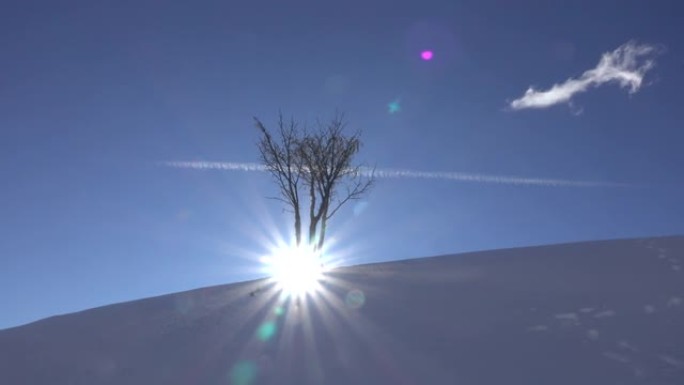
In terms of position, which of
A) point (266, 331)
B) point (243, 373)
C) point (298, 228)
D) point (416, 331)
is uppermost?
point (298, 228)

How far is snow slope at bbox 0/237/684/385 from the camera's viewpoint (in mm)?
8719

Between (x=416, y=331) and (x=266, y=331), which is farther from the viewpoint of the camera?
(x=266, y=331)

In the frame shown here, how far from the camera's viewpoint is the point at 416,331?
10.8 meters

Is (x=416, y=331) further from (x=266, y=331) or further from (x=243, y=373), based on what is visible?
(x=243, y=373)

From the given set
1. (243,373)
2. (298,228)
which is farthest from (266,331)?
(298,228)

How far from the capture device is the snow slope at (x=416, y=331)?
8719 mm

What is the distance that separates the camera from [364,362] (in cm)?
966

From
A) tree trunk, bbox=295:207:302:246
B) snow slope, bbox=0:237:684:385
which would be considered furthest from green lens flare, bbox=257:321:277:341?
tree trunk, bbox=295:207:302:246

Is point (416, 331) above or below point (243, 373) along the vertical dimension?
above

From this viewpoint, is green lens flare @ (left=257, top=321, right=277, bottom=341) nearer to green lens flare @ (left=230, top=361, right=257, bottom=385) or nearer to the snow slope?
the snow slope

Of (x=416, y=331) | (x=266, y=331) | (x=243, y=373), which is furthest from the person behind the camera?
(x=266, y=331)

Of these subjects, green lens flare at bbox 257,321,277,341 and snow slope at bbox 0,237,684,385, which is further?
green lens flare at bbox 257,321,277,341

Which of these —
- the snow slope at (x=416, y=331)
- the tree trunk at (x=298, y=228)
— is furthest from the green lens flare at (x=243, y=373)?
the tree trunk at (x=298, y=228)

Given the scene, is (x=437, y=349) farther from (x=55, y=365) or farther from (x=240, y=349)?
(x=55, y=365)
